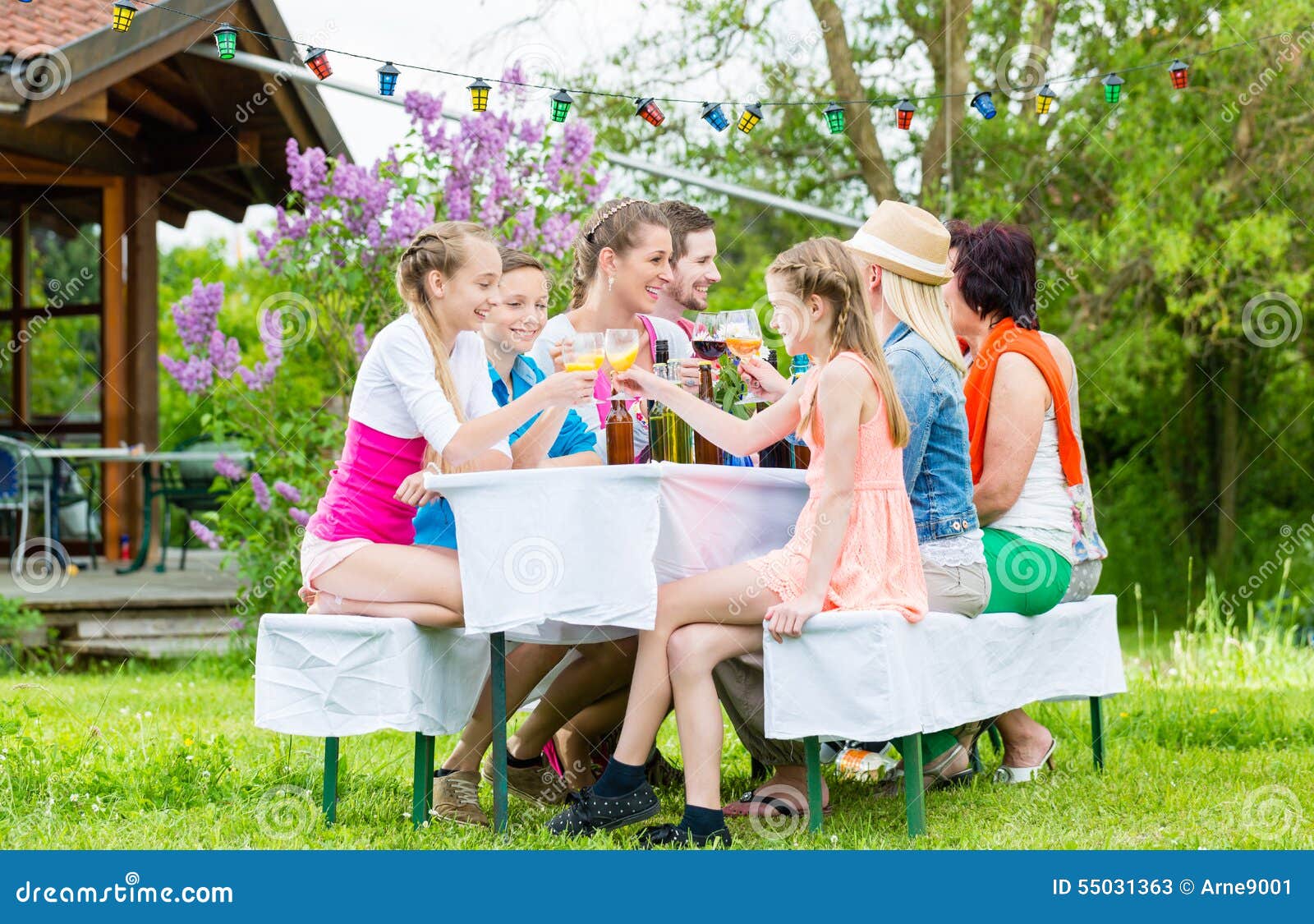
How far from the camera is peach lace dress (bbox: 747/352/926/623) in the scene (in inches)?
125

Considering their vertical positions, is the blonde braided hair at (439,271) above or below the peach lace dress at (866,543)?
above

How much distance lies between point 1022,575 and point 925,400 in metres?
0.66

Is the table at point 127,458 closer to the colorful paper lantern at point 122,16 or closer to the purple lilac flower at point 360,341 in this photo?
the purple lilac flower at point 360,341

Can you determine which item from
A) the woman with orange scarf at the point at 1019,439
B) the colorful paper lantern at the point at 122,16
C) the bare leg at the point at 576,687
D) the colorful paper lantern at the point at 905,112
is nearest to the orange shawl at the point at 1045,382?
the woman with orange scarf at the point at 1019,439

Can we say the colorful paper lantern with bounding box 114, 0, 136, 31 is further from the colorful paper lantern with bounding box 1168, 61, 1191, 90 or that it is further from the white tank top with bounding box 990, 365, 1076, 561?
the colorful paper lantern with bounding box 1168, 61, 1191, 90

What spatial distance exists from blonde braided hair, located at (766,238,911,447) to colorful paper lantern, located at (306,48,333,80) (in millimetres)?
1950

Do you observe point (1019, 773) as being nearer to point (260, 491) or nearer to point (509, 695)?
point (509, 695)

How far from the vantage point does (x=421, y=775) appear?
3348 millimetres

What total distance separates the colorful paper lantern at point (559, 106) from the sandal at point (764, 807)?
2.30m

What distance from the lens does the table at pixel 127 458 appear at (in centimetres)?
721

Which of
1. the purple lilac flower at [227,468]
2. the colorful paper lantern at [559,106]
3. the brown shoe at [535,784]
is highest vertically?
the colorful paper lantern at [559,106]

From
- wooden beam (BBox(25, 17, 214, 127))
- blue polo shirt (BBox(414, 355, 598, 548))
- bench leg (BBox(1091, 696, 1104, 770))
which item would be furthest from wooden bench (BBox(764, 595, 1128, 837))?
wooden beam (BBox(25, 17, 214, 127))

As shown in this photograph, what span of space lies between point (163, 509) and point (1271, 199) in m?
7.75

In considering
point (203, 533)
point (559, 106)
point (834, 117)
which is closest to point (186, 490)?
point (203, 533)
